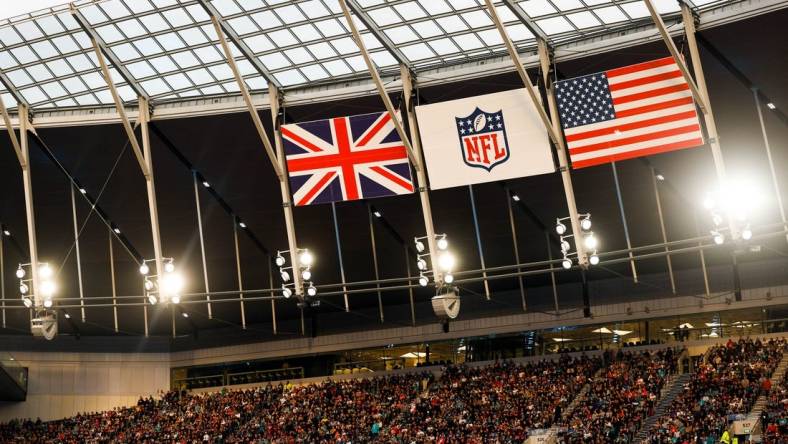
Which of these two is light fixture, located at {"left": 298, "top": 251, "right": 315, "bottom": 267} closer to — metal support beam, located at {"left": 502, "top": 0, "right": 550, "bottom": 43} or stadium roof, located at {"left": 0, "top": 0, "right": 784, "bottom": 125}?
stadium roof, located at {"left": 0, "top": 0, "right": 784, "bottom": 125}

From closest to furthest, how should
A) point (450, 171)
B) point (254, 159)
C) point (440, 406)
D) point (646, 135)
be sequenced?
1. point (646, 135)
2. point (450, 171)
3. point (254, 159)
4. point (440, 406)

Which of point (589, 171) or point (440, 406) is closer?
point (589, 171)

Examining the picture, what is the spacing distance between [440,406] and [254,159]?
14.7m

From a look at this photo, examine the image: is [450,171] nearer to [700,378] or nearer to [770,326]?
[700,378]

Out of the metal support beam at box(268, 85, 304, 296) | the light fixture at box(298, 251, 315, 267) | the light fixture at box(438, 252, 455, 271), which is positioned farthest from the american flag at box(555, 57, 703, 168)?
the metal support beam at box(268, 85, 304, 296)

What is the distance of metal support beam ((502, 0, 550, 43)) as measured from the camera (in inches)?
1416

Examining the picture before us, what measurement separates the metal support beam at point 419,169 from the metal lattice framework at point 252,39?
1.55m

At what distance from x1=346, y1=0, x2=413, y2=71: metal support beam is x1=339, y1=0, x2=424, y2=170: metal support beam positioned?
3.22 m

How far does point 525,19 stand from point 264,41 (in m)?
10.6

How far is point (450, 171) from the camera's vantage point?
36000 millimetres

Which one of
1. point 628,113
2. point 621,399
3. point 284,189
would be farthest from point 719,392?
point 284,189

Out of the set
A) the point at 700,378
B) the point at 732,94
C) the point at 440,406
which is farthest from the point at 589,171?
the point at 440,406

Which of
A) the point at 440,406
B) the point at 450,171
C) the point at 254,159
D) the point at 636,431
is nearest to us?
the point at 450,171

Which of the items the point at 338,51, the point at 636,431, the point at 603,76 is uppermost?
the point at 338,51
